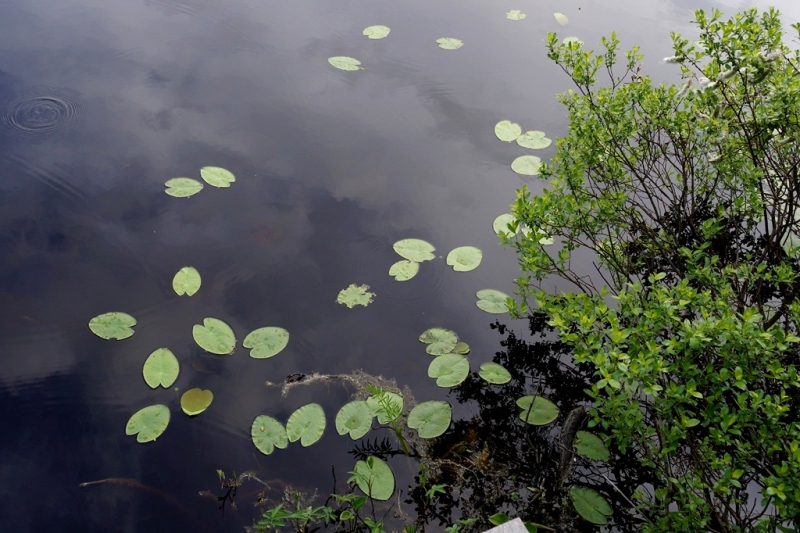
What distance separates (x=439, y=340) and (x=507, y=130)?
215 centimetres

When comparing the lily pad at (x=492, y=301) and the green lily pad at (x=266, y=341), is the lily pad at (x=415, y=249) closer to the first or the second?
the lily pad at (x=492, y=301)

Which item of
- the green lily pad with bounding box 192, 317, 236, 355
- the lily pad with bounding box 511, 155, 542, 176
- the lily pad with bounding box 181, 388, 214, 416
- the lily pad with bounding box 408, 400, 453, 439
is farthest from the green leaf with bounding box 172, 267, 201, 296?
the lily pad with bounding box 511, 155, 542, 176

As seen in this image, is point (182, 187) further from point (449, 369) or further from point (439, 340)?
point (449, 369)

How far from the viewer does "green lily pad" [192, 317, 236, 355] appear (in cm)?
287

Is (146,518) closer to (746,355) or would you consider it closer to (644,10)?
(746,355)

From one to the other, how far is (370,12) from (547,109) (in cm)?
219

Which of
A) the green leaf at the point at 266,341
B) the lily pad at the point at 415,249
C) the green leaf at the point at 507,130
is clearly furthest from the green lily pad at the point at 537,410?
the green leaf at the point at 507,130

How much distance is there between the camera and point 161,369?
2.75 meters

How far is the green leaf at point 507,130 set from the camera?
4.36 m

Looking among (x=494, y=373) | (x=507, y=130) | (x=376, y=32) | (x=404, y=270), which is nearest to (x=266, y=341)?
(x=404, y=270)

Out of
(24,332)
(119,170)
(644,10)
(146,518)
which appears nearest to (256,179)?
(119,170)

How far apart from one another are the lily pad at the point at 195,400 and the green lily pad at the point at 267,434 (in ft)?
0.88

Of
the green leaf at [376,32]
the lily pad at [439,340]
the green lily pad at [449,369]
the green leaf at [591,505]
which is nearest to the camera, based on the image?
the green leaf at [591,505]

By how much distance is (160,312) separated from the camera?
301 cm
